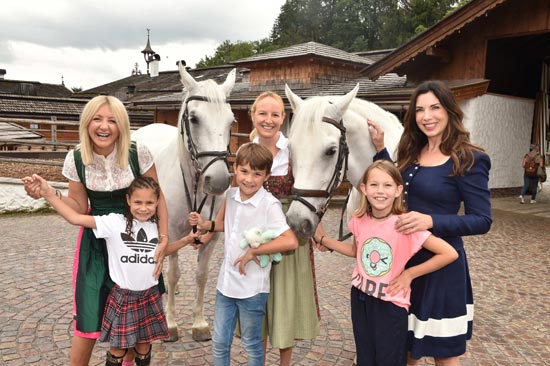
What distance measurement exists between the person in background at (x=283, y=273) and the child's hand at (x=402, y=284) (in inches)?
24.9

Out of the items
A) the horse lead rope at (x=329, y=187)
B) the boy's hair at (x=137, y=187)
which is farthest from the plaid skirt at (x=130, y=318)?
the horse lead rope at (x=329, y=187)

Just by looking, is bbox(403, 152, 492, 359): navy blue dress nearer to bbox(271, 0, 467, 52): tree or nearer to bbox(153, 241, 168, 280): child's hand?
bbox(153, 241, 168, 280): child's hand

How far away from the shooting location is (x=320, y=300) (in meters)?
4.47

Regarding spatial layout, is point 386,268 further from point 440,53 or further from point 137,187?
point 440,53

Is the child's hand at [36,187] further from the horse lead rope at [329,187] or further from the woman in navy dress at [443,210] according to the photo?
the woman in navy dress at [443,210]

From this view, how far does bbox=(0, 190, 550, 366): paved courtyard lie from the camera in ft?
→ 10.6

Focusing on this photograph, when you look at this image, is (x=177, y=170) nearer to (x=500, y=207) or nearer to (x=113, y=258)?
(x=113, y=258)

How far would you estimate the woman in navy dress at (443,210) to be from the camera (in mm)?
1814

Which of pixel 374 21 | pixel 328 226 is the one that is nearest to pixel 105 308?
pixel 328 226

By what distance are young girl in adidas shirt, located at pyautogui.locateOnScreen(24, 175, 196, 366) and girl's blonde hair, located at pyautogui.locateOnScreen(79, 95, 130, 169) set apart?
0.18 metres

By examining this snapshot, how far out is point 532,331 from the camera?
393cm

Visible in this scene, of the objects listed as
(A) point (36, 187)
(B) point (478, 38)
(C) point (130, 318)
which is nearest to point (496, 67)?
(B) point (478, 38)

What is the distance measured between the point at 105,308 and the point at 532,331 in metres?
4.12

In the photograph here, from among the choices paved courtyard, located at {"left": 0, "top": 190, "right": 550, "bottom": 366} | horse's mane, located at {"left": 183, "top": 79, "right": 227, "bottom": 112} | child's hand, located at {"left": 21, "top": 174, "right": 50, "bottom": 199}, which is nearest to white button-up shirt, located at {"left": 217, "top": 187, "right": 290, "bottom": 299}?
horse's mane, located at {"left": 183, "top": 79, "right": 227, "bottom": 112}
